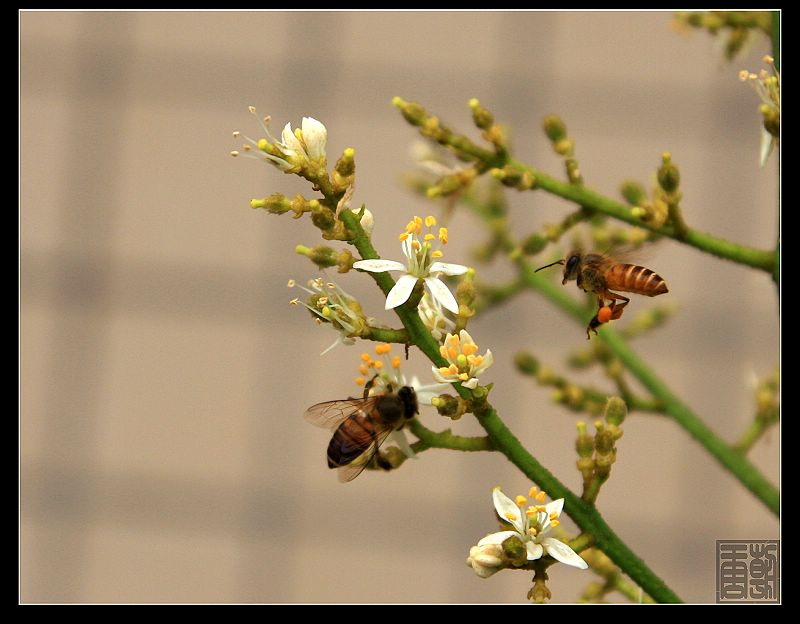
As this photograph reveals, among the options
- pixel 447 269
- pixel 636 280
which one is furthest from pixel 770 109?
pixel 447 269

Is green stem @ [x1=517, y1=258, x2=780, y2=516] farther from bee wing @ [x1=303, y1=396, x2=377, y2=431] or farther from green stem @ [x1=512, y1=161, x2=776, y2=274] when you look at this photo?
bee wing @ [x1=303, y1=396, x2=377, y2=431]

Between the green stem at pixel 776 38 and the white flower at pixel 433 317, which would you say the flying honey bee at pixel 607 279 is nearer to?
the white flower at pixel 433 317

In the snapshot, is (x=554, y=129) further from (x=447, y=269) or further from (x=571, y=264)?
(x=447, y=269)

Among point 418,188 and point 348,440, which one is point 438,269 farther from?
point 418,188

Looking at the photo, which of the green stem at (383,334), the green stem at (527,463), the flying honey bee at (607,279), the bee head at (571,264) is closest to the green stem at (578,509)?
the green stem at (527,463)

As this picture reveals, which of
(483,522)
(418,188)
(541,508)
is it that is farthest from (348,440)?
(483,522)

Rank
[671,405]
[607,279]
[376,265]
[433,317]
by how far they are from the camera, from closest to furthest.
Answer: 1. [376,265]
2. [433,317]
3. [607,279]
4. [671,405]

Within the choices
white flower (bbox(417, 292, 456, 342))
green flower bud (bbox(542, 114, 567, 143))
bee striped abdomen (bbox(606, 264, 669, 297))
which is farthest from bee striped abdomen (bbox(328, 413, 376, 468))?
green flower bud (bbox(542, 114, 567, 143))
